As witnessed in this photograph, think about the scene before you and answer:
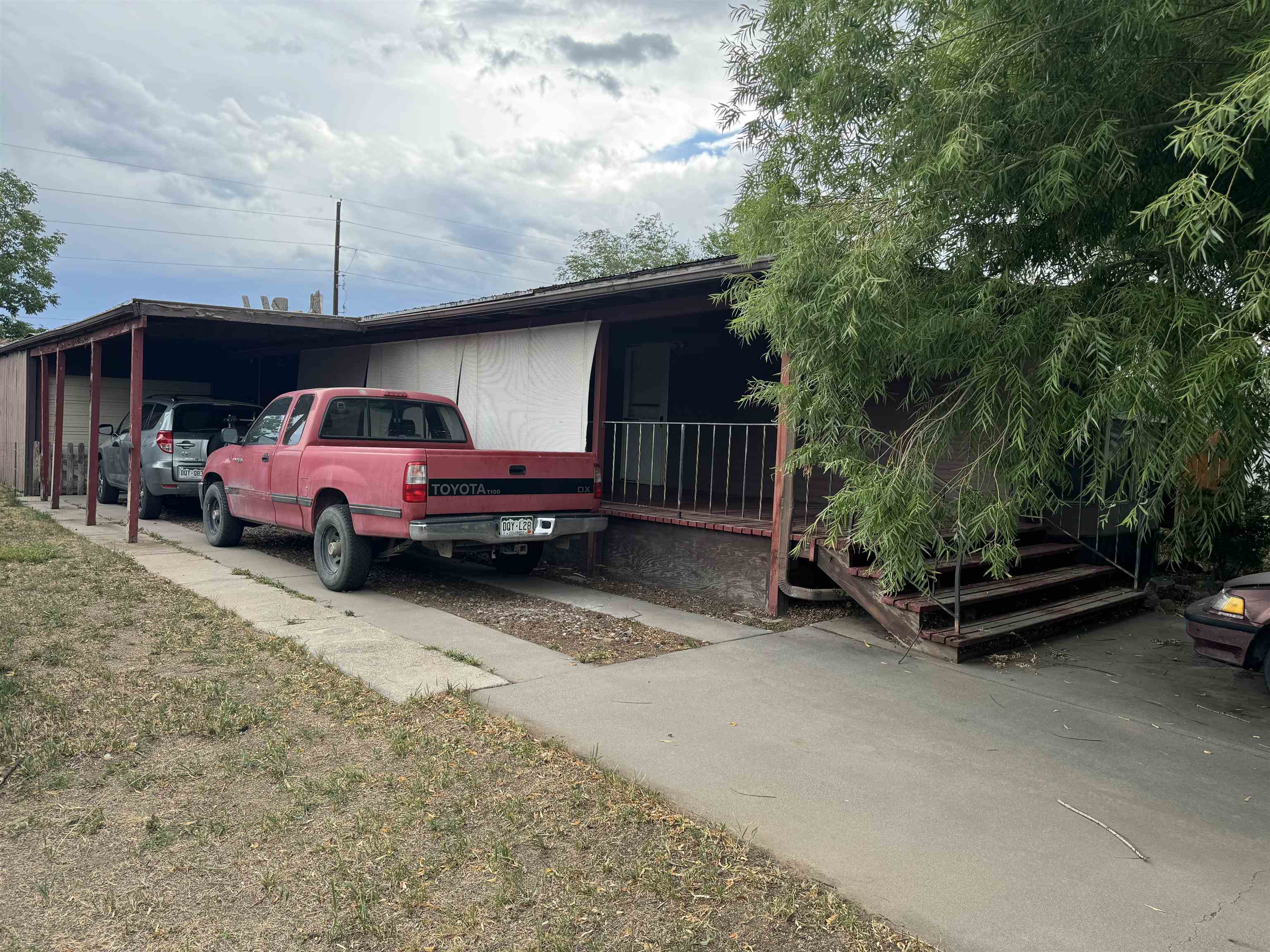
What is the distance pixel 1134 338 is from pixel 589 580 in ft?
20.8

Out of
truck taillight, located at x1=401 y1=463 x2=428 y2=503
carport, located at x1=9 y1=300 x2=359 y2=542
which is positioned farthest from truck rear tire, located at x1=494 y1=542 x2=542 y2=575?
carport, located at x1=9 y1=300 x2=359 y2=542

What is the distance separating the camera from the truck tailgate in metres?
7.11

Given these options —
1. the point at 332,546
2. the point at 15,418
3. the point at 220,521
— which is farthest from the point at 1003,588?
the point at 15,418

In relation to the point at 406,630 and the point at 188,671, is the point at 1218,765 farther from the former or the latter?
the point at 188,671

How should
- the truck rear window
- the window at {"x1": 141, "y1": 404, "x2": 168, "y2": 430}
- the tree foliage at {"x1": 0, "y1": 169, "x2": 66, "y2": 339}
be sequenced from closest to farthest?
the truck rear window, the window at {"x1": 141, "y1": 404, "x2": 168, "y2": 430}, the tree foliage at {"x1": 0, "y1": 169, "x2": 66, "y2": 339}

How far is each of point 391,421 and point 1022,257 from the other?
6503 millimetres

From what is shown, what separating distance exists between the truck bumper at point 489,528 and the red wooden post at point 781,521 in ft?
5.78

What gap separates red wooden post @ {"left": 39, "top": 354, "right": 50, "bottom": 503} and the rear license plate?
1113 cm

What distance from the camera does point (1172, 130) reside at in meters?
3.83

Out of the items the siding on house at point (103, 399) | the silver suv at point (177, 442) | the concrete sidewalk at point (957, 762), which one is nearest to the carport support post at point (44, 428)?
the siding on house at point (103, 399)

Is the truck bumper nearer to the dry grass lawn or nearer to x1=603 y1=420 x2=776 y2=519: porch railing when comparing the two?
x1=603 y1=420 x2=776 y2=519: porch railing

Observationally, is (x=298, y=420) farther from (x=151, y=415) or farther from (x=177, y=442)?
(x=151, y=415)

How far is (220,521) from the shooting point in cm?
1032

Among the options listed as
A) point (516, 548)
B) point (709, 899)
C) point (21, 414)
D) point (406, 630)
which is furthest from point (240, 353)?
point (709, 899)
